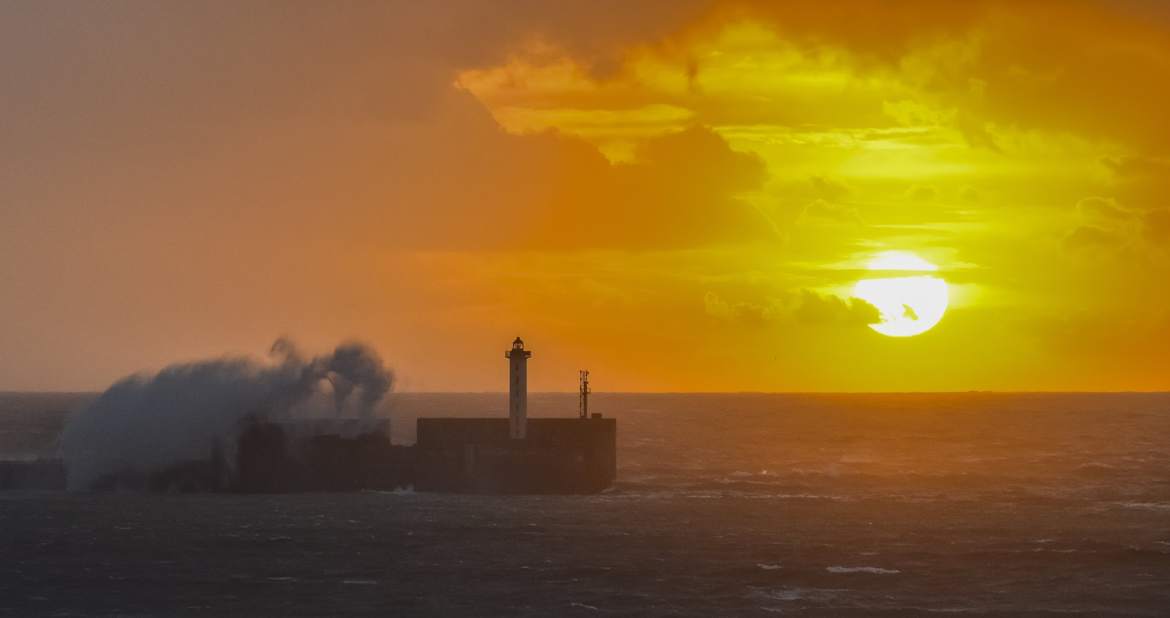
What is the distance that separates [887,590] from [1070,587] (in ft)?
21.5

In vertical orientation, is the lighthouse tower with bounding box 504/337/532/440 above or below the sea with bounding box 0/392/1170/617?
above

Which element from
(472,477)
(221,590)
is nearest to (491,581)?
(221,590)

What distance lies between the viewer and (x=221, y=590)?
57656mm

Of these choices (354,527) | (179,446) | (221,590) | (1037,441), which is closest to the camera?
(221,590)

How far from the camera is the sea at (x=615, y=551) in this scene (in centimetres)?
5588

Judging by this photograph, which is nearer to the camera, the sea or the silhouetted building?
the sea

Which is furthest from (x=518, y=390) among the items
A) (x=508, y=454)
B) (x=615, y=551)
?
(x=615, y=551)

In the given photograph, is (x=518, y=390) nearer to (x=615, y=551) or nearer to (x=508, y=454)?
(x=508, y=454)

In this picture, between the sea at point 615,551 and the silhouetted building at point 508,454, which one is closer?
the sea at point 615,551

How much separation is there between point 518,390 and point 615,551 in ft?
68.3

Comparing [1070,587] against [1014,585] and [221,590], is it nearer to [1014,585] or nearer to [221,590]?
[1014,585]

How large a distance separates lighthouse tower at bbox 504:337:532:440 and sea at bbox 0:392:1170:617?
145 inches

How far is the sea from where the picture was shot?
5588 centimetres

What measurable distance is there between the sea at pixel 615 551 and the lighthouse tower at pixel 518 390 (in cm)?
369
